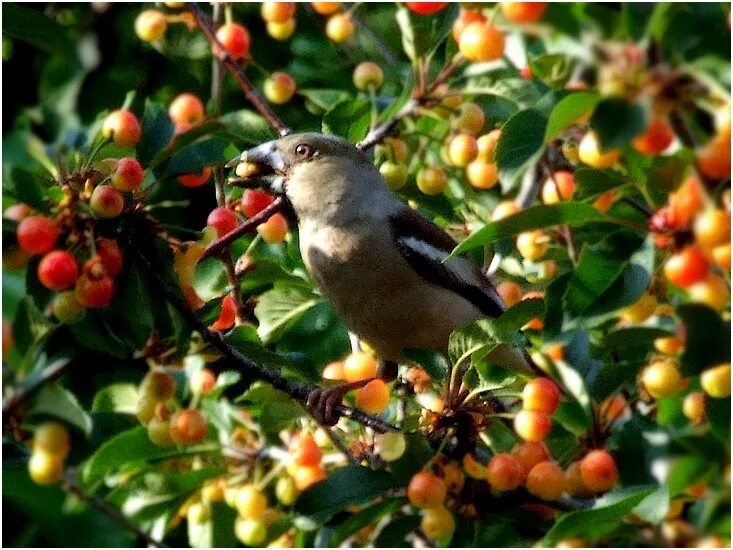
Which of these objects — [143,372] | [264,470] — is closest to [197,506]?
[264,470]

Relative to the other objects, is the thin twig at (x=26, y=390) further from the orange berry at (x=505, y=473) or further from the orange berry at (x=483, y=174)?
the orange berry at (x=483, y=174)

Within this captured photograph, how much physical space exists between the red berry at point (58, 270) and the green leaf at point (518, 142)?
3.45 feet

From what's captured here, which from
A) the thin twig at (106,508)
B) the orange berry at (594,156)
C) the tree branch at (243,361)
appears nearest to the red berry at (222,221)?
the tree branch at (243,361)

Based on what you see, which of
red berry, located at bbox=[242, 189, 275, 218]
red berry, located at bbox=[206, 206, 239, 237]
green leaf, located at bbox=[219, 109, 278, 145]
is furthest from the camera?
green leaf, located at bbox=[219, 109, 278, 145]

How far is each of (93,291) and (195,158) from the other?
865 mm

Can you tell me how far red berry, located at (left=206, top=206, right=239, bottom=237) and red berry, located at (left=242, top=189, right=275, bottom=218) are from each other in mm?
303

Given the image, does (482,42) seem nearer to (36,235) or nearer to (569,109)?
(569,109)

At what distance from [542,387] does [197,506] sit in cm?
103

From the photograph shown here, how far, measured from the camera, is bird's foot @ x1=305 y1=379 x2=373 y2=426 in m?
3.85

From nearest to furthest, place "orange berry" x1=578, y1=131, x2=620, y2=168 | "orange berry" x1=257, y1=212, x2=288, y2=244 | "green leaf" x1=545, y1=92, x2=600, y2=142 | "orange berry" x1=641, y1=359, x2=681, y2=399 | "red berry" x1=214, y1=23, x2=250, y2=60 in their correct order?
"green leaf" x1=545, y1=92, x2=600, y2=142 < "orange berry" x1=578, y1=131, x2=620, y2=168 < "orange berry" x1=641, y1=359, x2=681, y2=399 < "orange berry" x1=257, y1=212, x2=288, y2=244 < "red berry" x1=214, y1=23, x2=250, y2=60

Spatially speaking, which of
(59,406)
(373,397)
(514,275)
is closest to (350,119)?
(514,275)

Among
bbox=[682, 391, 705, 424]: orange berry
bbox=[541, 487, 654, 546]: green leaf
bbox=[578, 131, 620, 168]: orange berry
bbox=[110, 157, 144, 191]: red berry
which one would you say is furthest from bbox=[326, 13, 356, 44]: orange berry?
bbox=[541, 487, 654, 546]: green leaf

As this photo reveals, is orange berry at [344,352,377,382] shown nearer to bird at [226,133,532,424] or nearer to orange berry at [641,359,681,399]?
bird at [226,133,532,424]

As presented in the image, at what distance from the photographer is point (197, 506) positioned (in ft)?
11.1
